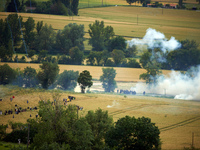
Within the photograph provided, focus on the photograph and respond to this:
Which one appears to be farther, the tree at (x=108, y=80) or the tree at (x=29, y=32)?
the tree at (x=29, y=32)

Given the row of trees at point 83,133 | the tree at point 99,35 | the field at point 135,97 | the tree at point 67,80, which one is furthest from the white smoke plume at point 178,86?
the row of trees at point 83,133

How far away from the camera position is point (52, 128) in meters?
32.8

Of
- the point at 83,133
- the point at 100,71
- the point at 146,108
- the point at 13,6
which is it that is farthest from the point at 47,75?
the point at 83,133

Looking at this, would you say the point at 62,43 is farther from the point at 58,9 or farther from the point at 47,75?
the point at 47,75

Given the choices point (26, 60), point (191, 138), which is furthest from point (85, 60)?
point (191, 138)

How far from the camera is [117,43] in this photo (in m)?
99.4

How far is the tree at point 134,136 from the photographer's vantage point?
3412 centimetres

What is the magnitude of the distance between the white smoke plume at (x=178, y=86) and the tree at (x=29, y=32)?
1257 inches

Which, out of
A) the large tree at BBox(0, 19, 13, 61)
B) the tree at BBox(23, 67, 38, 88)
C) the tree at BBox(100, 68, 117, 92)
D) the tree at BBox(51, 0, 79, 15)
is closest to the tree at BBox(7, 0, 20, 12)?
the large tree at BBox(0, 19, 13, 61)

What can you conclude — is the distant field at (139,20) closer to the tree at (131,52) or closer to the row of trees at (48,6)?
the row of trees at (48,6)

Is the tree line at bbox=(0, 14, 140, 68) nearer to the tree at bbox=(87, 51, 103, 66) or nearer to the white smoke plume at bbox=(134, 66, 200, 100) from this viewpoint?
the tree at bbox=(87, 51, 103, 66)

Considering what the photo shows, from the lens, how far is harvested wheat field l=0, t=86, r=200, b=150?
43787 millimetres

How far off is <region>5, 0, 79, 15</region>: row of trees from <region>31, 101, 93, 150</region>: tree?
64901 mm

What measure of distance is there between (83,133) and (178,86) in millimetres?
44335
